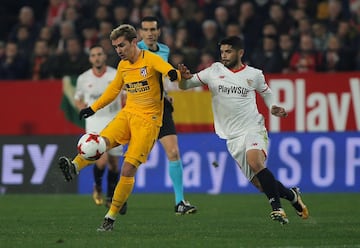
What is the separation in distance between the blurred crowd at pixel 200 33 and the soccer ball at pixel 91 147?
856 cm

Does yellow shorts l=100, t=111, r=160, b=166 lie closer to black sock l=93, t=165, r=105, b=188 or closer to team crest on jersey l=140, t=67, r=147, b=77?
team crest on jersey l=140, t=67, r=147, b=77

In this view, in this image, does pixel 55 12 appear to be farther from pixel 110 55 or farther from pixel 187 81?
pixel 187 81

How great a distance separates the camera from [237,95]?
1238cm

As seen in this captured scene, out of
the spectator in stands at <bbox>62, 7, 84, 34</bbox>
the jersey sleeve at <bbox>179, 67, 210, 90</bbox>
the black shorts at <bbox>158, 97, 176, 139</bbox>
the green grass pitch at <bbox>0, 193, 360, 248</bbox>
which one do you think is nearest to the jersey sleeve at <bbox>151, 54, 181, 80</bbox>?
the jersey sleeve at <bbox>179, 67, 210, 90</bbox>

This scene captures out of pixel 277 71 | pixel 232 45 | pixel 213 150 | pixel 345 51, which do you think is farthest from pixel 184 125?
pixel 232 45

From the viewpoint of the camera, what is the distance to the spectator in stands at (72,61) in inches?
806

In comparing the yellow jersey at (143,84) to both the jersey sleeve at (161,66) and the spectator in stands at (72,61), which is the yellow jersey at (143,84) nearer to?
the jersey sleeve at (161,66)

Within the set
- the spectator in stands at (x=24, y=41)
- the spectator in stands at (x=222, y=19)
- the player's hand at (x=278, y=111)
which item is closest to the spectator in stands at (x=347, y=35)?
the spectator in stands at (x=222, y=19)

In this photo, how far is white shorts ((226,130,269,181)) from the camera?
12.1m

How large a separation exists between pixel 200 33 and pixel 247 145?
945cm

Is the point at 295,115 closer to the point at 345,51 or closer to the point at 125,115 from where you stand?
the point at 345,51

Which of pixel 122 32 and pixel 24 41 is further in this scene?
pixel 24 41

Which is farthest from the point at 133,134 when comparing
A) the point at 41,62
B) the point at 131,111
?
the point at 41,62

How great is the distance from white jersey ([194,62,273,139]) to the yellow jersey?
616mm
